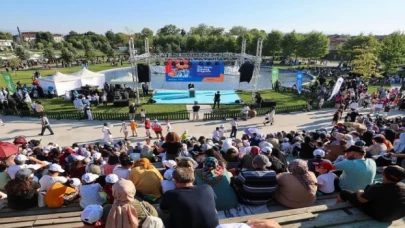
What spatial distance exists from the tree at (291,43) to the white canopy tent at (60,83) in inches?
1973

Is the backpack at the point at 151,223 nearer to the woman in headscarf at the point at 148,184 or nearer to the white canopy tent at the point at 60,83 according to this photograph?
the woman in headscarf at the point at 148,184

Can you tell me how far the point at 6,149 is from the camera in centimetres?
767

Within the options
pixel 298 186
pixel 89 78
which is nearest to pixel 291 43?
pixel 89 78

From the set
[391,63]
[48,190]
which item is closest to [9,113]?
[48,190]

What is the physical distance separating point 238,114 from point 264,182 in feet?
48.1

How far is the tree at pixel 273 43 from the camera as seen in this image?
63.4m

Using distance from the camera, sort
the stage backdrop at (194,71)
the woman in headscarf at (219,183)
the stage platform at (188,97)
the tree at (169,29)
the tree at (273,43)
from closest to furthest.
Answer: the woman in headscarf at (219,183), the stage platform at (188,97), the stage backdrop at (194,71), the tree at (273,43), the tree at (169,29)

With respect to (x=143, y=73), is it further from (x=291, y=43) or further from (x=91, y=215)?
(x=291, y=43)

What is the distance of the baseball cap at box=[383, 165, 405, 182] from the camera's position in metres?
3.90

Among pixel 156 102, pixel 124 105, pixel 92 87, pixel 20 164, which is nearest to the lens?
pixel 20 164

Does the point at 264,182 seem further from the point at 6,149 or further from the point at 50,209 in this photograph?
the point at 6,149

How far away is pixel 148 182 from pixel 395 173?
4.10 m

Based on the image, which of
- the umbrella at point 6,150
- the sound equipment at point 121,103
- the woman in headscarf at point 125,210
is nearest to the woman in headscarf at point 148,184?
the woman in headscarf at point 125,210

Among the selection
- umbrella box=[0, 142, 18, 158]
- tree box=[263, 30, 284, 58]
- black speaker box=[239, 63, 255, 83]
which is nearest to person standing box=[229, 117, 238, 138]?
umbrella box=[0, 142, 18, 158]
